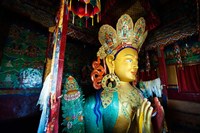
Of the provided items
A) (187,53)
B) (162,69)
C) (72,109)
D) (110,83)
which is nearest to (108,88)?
(110,83)

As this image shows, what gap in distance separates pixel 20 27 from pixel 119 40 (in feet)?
7.30

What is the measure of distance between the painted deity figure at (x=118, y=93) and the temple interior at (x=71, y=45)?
1.64 feet

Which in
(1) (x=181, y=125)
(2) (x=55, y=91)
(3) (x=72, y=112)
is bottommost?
(1) (x=181, y=125)

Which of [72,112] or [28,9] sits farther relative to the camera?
[28,9]

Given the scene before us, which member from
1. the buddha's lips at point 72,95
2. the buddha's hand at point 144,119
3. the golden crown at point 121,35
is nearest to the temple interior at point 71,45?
the golden crown at point 121,35

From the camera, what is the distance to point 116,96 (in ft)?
4.48

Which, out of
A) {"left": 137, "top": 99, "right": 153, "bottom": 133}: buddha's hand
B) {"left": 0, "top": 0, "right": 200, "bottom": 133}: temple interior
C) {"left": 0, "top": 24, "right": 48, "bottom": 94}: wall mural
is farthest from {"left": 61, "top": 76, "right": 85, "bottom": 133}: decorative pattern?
{"left": 0, "top": 24, "right": 48, "bottom": 94}: wall mural

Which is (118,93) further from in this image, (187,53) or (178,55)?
(187,53)

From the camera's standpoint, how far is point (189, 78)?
108 inches

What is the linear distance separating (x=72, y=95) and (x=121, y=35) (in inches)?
44.7

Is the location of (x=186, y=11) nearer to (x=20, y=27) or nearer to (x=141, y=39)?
(x=141, y=39)

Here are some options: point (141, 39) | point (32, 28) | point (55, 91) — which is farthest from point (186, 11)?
point (32, 28)

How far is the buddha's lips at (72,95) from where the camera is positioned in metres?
1.12

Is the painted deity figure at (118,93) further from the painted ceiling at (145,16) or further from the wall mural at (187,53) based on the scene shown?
the wall mural at (187,53)
